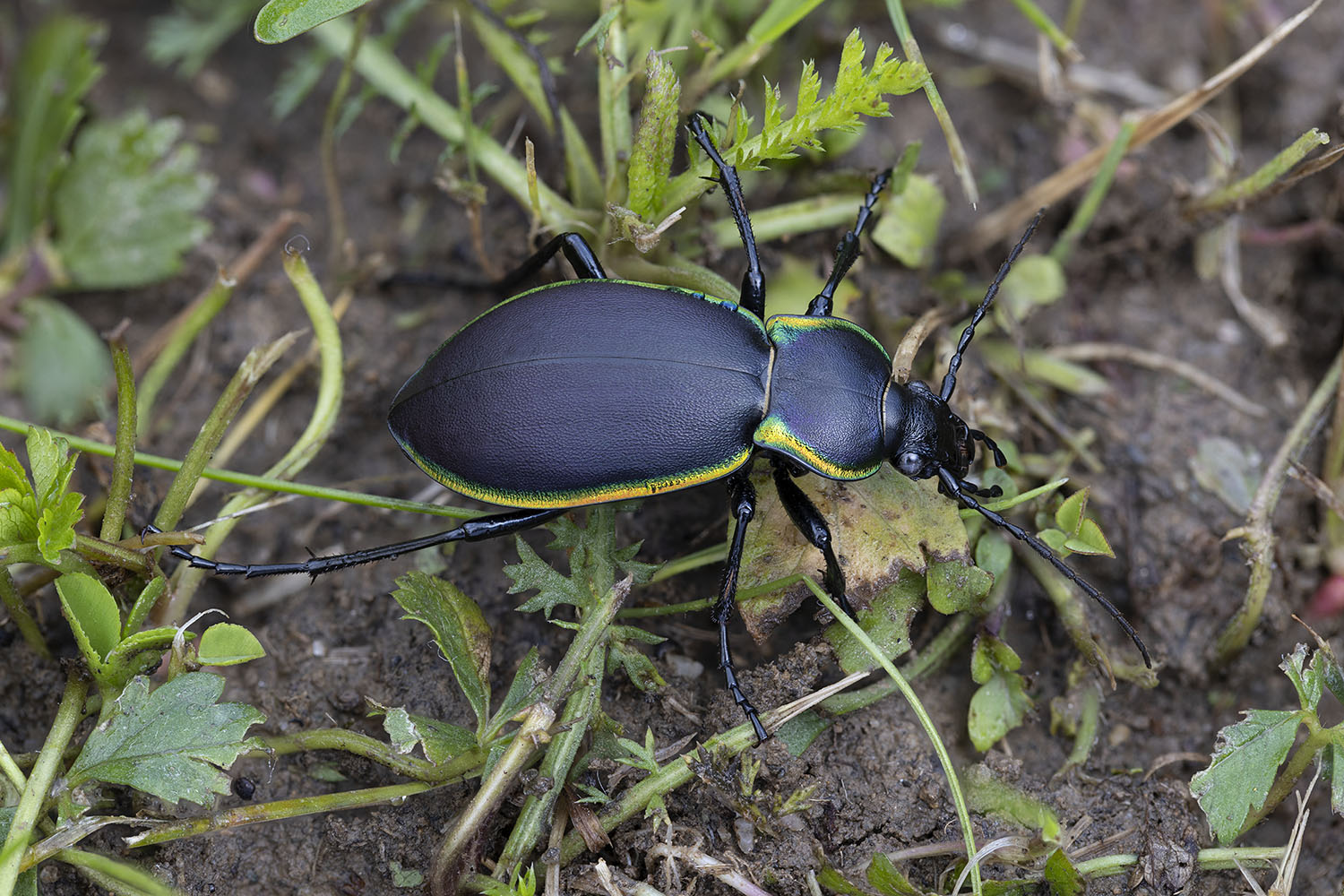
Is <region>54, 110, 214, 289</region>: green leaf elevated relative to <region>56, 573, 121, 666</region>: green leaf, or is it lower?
elevated

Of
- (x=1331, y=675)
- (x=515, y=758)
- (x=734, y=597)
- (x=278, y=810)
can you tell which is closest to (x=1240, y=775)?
(x=1331, y=675)

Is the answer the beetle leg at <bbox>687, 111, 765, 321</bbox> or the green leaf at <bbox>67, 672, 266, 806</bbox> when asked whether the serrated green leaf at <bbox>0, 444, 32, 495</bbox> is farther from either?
the beetle leg at <bbox>687, 111, 765, 321</bbox>

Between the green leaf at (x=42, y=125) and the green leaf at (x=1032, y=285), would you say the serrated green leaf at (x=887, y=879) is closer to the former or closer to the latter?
the green leaf at (x=1032, y=285)

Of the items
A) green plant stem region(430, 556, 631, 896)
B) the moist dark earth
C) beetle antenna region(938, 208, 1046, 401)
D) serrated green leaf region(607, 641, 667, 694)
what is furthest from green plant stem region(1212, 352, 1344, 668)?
green plant stem region(430, 556, 631, 896)

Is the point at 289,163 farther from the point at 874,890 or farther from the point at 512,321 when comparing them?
the point at 874,890

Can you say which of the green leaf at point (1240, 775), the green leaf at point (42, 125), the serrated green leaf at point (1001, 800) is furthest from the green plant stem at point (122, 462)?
the green leaf at point (1240, 775)

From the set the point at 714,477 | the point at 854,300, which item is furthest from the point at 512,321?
the point at 854,300

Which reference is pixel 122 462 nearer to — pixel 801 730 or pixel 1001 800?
pixel 801 730
